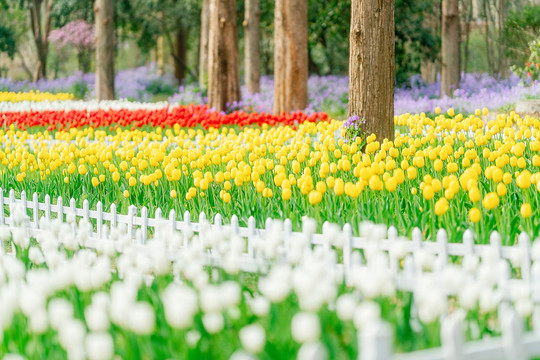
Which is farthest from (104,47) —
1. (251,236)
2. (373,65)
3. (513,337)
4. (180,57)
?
(513,337)

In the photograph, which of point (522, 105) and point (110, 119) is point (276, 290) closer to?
point (522, 105)

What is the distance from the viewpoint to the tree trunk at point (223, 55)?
15.9 metres

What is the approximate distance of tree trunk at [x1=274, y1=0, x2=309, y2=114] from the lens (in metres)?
14.6

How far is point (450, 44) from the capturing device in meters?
16.7

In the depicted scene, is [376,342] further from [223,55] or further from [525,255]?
[223,55]

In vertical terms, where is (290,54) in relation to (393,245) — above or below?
above

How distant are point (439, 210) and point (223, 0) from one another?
1218cm

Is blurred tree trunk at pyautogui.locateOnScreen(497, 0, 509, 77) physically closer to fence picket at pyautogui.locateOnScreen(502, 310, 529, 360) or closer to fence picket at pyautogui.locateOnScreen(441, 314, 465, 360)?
fence picket at pyautogui.locateOnScreen(502, 310, 529, 360)

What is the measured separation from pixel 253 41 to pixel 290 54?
21.2ft

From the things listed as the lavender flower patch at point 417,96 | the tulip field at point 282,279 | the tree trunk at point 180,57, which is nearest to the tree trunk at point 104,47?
the lavender flower patch at point 417,96

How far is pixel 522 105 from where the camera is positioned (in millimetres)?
12516

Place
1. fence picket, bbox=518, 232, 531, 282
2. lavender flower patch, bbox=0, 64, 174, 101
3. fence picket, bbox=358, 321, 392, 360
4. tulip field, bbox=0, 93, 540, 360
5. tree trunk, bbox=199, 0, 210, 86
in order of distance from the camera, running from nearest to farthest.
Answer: fence picket, bbox=358, 321, 392, 360, tulip field, bbox=0, 93, 540, 360, fence picket, bbox=518, 232, 531, 282, tree trunk, bbox=199, 0, 210, 86, lavender flower patch, bbox=0, 64, 174, 101

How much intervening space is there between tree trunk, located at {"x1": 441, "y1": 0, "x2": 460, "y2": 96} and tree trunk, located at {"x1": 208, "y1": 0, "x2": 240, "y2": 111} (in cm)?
464

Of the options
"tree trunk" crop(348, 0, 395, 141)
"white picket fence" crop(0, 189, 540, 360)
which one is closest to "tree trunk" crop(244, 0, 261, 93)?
"tree trunk" crop(348, 0, 395, 141)
